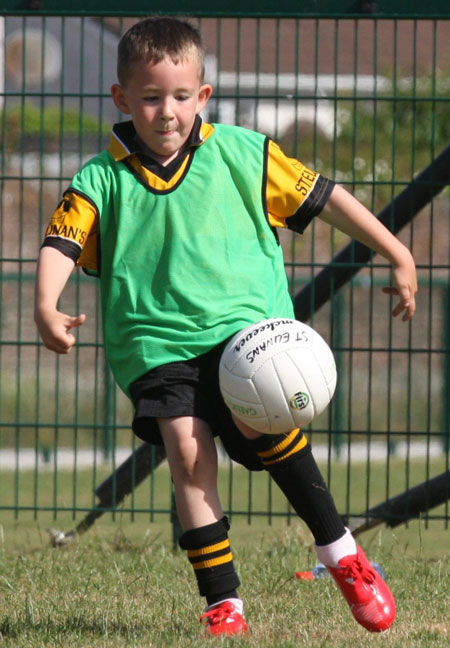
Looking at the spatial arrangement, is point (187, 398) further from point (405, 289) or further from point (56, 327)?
point (405, 289)

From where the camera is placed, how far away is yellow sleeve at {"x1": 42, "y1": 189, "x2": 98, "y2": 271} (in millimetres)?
3711

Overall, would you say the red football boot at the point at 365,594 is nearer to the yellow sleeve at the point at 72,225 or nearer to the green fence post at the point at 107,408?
the yellow sleeve at the point at 72,225

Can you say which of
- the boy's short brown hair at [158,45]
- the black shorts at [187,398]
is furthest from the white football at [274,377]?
the boy's short brown hair at [158,45]

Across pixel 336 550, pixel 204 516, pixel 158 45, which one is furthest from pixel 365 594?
pixel 158 45

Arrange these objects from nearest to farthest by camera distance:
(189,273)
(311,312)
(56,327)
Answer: (56,327), (189,273), (311,312)

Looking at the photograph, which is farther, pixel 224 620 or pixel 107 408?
pixel 107 408

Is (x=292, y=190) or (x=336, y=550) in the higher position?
(x=292, y=190)

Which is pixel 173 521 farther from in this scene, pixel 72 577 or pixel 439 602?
pixel 439 602

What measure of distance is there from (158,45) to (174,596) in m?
2.03

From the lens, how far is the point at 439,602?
4.39 meters

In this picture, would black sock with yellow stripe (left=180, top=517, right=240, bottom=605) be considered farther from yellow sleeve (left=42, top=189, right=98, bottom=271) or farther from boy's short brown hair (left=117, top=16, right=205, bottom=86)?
boy's short brown hair (left=117, top=16, right=205, bottom=86)

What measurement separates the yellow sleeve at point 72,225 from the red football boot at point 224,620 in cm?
117

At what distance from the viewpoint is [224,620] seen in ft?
12.2

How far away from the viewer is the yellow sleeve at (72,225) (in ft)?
12.2
